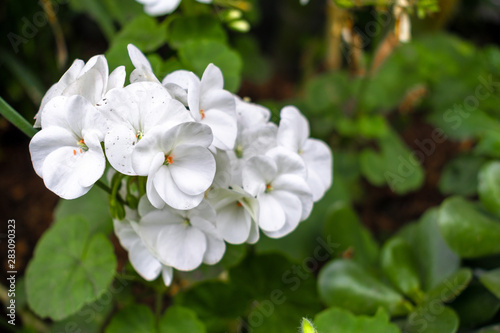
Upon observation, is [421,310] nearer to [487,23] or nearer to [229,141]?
[229,141]

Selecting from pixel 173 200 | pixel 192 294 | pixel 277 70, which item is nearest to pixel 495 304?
pixel 192 294

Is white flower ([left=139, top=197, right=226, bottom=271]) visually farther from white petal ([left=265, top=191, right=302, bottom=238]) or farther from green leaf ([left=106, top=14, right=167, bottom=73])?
green leaf ([left=106, top=14, right=167, bottom=73])

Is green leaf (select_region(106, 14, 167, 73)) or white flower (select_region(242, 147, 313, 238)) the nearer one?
white flower (select_region(242, 147, 313, 238))

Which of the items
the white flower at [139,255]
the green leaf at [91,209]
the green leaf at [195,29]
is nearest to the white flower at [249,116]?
the white flower at [139,255]

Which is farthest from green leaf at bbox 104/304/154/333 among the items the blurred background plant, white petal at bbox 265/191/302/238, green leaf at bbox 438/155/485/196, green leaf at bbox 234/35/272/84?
green leaf at bbox 234/35/272/84

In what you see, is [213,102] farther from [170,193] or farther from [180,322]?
[180,322]

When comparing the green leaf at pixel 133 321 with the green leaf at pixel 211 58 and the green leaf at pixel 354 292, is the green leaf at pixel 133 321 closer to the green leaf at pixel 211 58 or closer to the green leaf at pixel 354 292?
the green leaf at pixel 354 292
